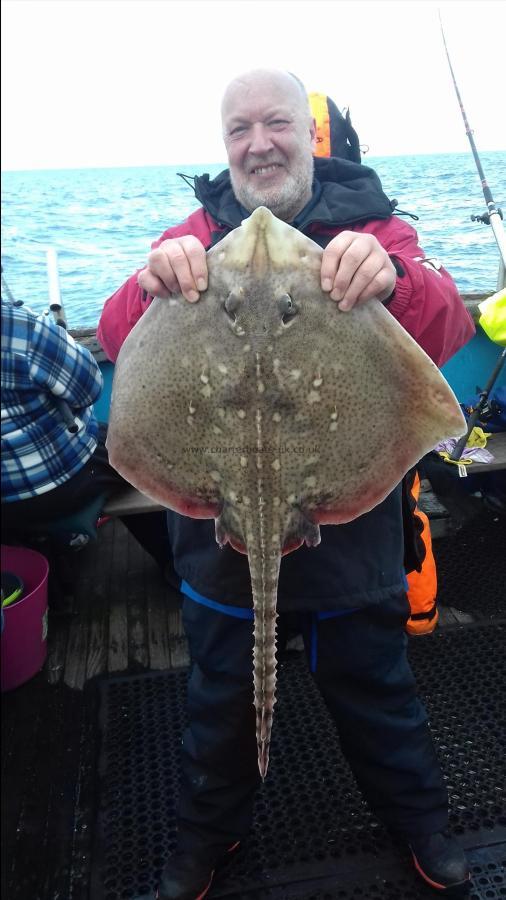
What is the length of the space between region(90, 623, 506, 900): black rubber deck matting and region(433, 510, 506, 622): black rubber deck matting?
1.11 ft

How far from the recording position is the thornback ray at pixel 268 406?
1.57 meters

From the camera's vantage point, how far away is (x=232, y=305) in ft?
5.12

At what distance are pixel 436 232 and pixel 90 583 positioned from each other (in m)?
13.7

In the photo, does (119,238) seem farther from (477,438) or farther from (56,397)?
(56,397)

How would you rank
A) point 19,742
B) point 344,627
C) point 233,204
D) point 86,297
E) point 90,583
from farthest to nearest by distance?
point 86,297 → point 90,583 → point 19,742 → point 233,204 → point 344,627

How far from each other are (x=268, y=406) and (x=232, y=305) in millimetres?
288

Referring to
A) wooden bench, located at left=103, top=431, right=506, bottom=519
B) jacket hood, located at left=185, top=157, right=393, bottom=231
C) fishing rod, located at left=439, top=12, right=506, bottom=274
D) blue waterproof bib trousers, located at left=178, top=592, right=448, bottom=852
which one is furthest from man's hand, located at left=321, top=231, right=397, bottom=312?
fishing rod, located at left=439, top=12, right=506, bottom=274

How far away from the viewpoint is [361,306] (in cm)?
162

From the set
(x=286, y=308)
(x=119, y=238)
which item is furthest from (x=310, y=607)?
(x=119, y=238)

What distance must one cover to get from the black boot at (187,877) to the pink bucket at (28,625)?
1.09m

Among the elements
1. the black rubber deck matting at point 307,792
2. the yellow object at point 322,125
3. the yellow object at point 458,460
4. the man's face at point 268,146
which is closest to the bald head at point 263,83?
the man's face at point 268,146

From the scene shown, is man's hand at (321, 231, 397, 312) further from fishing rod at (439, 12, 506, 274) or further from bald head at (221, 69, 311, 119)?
fishing rod at (439, 12, 506, 274)

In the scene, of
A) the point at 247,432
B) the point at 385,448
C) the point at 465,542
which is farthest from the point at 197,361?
the point at 465,542

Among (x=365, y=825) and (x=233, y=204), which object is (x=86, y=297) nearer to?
(x=233, y=204)
